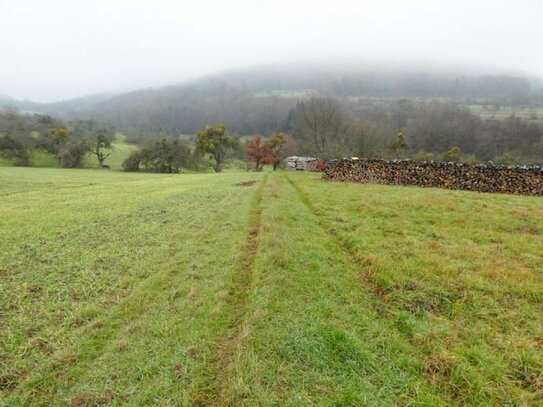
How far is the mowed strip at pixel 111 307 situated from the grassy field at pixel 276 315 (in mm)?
30

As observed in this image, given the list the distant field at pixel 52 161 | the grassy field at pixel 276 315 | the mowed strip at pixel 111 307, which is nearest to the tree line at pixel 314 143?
the distant field at pixel 52 161

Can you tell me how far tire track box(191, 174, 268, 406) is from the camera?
14.3 ft

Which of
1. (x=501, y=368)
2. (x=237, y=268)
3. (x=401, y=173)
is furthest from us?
(x=401, y=173)

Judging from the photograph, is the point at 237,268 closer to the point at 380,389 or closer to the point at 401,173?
the point at 380,389

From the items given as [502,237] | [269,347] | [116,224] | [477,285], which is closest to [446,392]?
[269,347]

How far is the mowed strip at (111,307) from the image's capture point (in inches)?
180

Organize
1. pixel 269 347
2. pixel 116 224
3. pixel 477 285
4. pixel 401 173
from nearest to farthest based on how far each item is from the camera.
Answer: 1. pixel 269 347
2. pixel 477 285
3. pixel 116 224
4. pixel 401 173

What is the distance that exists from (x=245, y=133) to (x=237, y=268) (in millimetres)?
151389

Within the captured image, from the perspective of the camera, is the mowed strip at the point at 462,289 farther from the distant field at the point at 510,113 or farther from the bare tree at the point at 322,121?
the distant field at the point at 510,113

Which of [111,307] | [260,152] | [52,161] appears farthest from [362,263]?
[52,161]

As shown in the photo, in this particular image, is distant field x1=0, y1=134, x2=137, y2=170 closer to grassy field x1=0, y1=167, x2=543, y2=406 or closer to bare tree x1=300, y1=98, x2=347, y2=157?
bare tree x1=300, y1=98, x2=347, y2=157

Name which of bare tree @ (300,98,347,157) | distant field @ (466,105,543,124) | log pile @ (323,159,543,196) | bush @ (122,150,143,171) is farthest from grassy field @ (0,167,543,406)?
distant field @ (466,105,543,124)

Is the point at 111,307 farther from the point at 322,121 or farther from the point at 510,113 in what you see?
the point at 510,113

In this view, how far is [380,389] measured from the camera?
433cm
